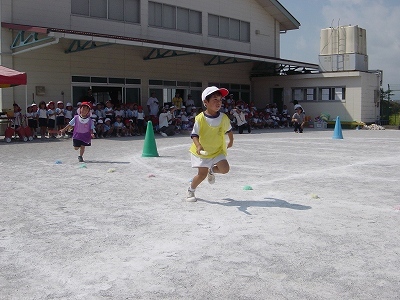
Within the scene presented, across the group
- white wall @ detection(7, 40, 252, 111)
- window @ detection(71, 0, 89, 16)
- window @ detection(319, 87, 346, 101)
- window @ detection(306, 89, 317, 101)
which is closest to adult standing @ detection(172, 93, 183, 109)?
white wall @ detection(7, 40, 252, 111)

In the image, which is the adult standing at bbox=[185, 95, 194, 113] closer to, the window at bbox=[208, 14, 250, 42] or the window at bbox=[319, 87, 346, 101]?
the window at bbox=[208, 14, 250, 42]

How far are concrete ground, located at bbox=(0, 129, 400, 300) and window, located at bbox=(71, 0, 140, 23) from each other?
47.4 ft

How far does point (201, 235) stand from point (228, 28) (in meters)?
26.3

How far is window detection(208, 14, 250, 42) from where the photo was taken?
95.9 ft

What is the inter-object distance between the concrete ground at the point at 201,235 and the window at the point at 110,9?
14.4 metres

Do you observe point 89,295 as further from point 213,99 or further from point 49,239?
point 213,99

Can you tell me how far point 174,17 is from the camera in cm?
2686

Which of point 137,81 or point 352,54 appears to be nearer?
point 137,81

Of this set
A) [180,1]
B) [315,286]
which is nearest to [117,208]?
[315,286]

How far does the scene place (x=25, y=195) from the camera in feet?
24.2

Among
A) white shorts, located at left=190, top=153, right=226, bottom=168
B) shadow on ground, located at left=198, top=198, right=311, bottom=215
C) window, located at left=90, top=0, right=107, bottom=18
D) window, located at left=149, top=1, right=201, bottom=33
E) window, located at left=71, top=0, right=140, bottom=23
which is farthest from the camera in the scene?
window, located at left=149, top=1, right=201, bottom=33

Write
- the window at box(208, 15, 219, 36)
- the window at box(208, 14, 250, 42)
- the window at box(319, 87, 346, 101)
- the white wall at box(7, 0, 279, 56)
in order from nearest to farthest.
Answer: the white wall at box(7, 0, 279, 56), the window at box(208, 15, 219, 36), the window at box(208, 14, 250, 42), the window at box(319, 87, 346, 101)

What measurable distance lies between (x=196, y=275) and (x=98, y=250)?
1.12 m

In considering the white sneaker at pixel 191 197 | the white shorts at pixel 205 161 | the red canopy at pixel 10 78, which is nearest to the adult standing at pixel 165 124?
the red canopy at pixel 10 78
